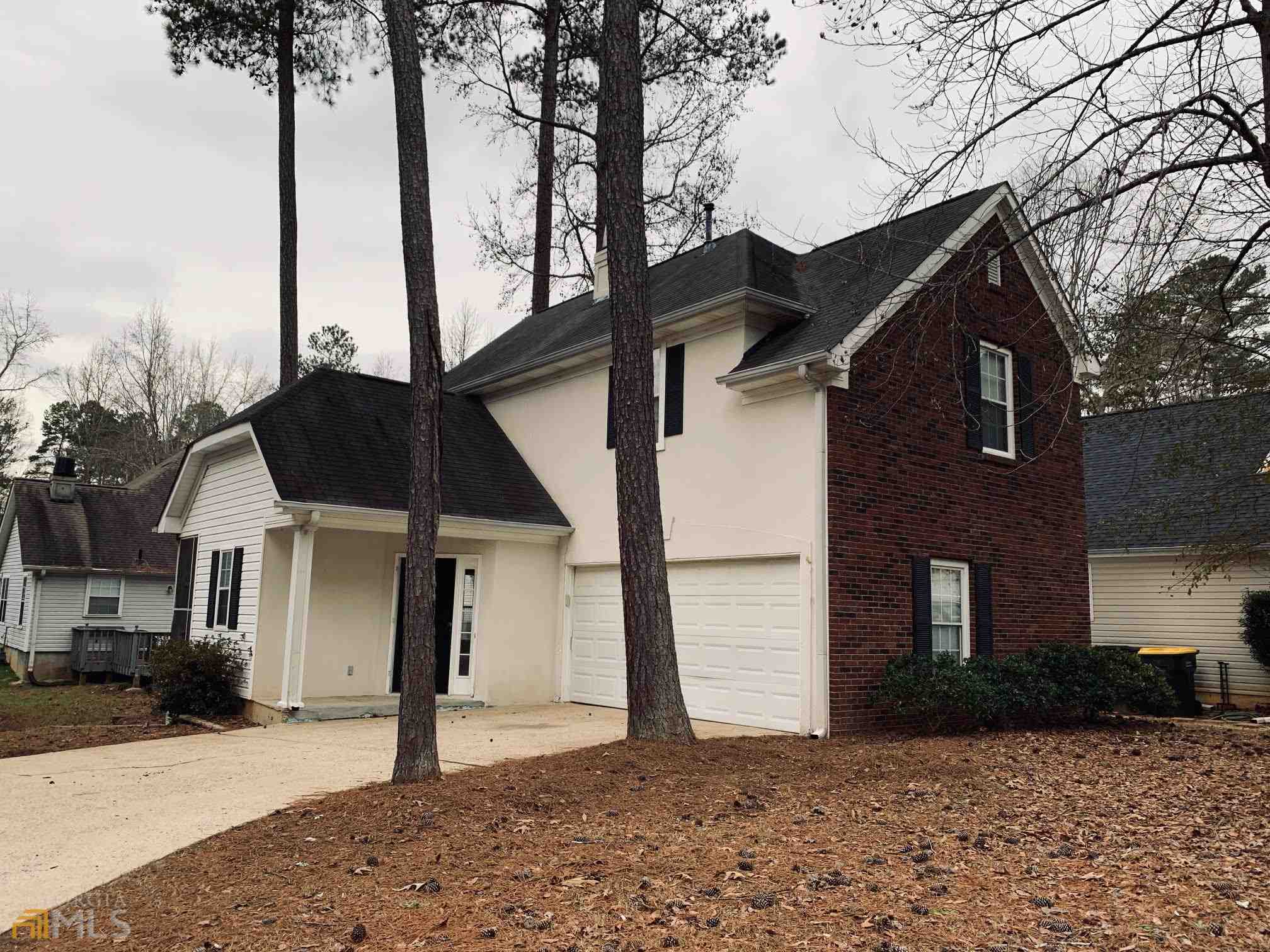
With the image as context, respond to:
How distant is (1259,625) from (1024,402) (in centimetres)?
598

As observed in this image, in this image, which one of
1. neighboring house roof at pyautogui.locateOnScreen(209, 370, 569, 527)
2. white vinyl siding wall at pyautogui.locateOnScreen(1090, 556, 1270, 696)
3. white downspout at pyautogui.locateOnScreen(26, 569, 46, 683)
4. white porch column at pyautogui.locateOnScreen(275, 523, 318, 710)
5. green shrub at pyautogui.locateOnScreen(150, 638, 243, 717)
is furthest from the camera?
white downspout at pyautogui.locateOnScreen(26, 569, 46, 683)

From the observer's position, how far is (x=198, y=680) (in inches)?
519

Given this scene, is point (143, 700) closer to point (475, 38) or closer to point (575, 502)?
point (575, 502)

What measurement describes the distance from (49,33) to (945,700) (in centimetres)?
1564

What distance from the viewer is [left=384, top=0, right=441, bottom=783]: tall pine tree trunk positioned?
23.9ft

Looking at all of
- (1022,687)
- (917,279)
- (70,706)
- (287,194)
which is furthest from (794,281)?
(70,706)

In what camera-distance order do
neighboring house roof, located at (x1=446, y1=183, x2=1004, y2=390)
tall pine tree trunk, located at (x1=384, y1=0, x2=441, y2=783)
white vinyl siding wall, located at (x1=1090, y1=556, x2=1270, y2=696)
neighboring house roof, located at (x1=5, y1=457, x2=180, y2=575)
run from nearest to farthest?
1. tall pine tree trunk, located at (x1=384, y1=0, x2=441, y2=783)
2. neighboring house roof, located at (x1=446, y1=183, x2=1004, y2=390)
3. white vinyl siding wall, located at (x1=1090, y1=556, x2=1270, y2=696)
4. neighboring house roof, located at (x1=5, y1=457, x2=180, y2=575)

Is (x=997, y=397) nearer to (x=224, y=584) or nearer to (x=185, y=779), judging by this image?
(x=185, y=779)

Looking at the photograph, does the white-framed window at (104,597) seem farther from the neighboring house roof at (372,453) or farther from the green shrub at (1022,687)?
the green shrub at (1022,687)

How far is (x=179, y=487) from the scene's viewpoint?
16219mm

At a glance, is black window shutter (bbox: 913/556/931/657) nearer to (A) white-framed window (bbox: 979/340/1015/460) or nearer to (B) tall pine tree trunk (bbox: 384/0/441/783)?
(A) white-framed window (bbox: 979/340/1015/460)

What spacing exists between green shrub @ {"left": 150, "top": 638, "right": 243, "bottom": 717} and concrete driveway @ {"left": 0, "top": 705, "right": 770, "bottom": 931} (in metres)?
1.63

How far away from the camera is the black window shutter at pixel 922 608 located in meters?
11.8

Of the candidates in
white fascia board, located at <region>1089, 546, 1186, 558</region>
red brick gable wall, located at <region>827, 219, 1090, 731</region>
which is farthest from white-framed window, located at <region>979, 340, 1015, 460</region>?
white fascia board, located at <region>1089, 546, 1186, 558</region>
